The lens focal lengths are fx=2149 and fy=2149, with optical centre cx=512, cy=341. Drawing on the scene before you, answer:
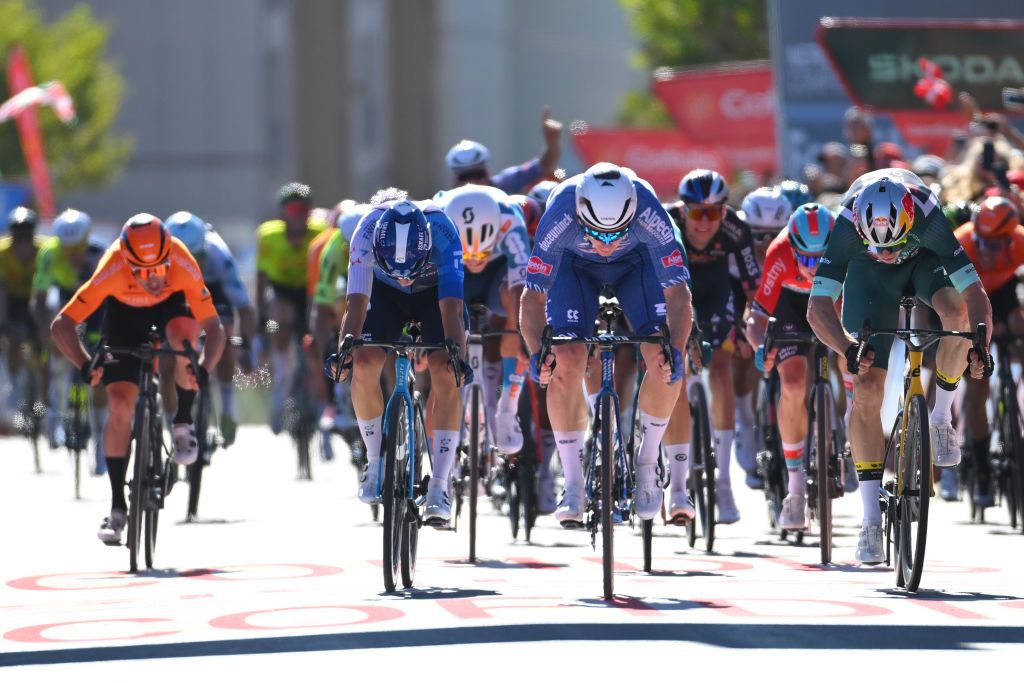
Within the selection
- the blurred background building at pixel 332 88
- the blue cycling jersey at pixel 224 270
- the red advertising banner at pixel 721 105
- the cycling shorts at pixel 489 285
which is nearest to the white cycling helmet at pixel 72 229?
the blue cycling jersey at pixel 224 270

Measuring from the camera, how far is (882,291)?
9805mm

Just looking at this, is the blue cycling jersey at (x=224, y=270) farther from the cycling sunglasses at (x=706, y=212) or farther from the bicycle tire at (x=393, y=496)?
the bicycle tire at (x=393, y=496)

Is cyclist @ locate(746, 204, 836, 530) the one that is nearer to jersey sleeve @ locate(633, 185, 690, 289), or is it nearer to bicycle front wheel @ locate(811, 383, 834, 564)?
bicycle front wheel @ locate(811, 383, 834, 564)

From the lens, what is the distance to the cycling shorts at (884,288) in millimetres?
9734

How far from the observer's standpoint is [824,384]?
11.2m

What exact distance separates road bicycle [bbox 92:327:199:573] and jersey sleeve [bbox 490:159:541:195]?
4002 millimetres

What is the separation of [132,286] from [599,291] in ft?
9.32

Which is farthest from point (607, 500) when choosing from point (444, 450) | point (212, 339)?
point (212, 339)

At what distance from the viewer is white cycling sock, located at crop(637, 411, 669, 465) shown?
9.77 metres

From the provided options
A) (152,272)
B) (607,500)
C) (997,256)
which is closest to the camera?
(607,500)

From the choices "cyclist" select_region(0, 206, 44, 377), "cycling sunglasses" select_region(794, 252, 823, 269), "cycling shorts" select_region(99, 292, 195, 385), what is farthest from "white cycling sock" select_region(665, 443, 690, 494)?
"cyclist" select_region(0, 206, 44, 377)

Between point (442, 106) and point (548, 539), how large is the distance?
1897 inches

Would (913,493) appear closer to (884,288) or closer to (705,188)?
(884,288)

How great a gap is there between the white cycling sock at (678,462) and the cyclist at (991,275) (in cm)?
274
